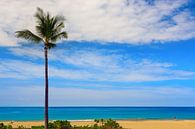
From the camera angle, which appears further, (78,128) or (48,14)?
(78,128)

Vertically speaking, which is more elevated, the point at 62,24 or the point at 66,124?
the point at 62,24

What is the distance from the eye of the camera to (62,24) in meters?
29.8

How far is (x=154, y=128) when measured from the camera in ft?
133

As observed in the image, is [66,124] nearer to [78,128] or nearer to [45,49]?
[78,128]

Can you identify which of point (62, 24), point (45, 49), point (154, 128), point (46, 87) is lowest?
point (154, 128)

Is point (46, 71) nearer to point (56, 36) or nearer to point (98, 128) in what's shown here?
point (56, 36)

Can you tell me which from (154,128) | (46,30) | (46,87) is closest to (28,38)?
(46,30)

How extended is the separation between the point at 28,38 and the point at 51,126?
739 cm

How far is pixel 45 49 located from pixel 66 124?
6847 mm

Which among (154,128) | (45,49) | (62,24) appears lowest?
(154,128)

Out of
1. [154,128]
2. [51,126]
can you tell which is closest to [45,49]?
[51,126]

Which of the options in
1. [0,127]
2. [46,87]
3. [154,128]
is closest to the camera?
[46,87]

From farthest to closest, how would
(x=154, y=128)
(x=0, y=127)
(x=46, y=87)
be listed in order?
(x=154, y=128), (x=0, y=127), (x=46, y=87)

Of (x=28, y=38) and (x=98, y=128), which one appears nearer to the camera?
(x=28, y=38)
